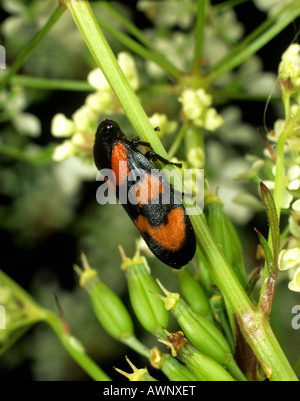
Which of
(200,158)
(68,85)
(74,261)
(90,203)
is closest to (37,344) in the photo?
(74,261)

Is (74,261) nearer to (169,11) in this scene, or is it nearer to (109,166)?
(169,11)

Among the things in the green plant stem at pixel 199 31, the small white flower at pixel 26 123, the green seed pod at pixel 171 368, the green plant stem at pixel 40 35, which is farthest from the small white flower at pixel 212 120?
the small white flower at pixel 26 123

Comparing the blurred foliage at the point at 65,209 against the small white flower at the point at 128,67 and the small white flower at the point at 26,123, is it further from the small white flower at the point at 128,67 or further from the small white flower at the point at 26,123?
the small white flower at the point at 128,67

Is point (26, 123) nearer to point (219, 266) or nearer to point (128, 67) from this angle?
point (128, 67)

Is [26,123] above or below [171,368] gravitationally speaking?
above

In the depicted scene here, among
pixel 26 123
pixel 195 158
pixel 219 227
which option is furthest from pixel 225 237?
pixel 26 123

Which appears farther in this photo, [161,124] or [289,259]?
[161,124]

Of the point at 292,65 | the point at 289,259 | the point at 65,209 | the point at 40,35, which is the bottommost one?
the point at 289,259
